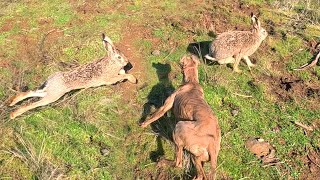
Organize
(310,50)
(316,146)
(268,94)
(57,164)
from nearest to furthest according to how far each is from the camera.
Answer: (57,164) < (316,146) < (268,94) < (310,50)

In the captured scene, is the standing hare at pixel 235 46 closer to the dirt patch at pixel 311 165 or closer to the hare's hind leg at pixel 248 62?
the hare's hind leg at pixel 248 62

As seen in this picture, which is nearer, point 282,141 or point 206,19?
point 282,141

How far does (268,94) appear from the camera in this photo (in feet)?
26.8

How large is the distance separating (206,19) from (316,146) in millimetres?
4279

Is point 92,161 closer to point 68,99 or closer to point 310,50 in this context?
point 68,99

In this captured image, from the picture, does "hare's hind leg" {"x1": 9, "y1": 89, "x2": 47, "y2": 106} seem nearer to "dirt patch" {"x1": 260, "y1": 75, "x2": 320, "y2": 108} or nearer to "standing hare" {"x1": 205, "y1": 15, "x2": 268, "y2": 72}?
"standing hare" {"x1": 205, "y1": 15, "x2": 268, "y2": 72}

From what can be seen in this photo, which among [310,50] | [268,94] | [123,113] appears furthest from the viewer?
[310,50]

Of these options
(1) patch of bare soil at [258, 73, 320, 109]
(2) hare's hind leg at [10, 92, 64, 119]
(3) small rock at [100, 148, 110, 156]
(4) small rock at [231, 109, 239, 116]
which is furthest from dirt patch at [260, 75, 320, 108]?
(2) hare's hind leg at [10, 92, 64, 119]

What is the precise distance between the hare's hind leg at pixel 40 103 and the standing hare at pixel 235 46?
3.03 meters

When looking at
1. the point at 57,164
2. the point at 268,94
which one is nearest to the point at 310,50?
the point at 268,94

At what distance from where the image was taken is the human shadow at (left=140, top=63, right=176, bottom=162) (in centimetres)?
703

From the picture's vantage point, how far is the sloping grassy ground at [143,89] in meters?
6.68

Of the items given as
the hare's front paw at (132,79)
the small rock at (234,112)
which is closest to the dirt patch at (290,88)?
the small rock at (234,112)

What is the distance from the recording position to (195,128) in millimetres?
5867
